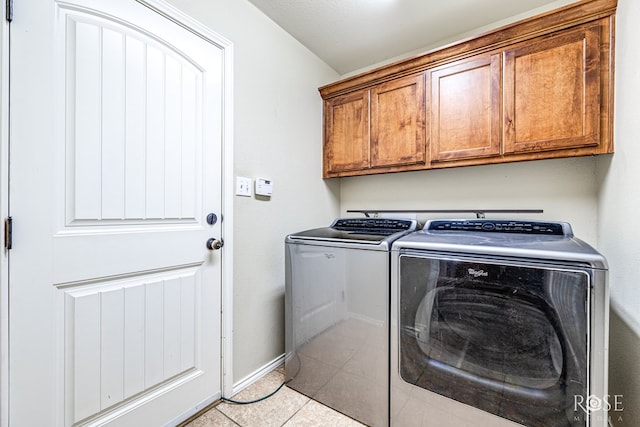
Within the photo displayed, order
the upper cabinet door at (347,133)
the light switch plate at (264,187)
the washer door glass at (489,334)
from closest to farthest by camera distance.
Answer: the washer door glass at (489,334) < the light switch plate at (264,187) < the upper cabinet door at (347,133)

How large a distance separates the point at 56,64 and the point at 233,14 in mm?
955

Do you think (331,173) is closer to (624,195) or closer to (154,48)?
(154,48)

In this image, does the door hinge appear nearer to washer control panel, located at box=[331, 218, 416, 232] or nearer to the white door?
the white door

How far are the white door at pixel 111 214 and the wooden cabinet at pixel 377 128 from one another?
Result: 0.99 meters

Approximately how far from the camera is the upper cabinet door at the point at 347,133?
6.64 ft

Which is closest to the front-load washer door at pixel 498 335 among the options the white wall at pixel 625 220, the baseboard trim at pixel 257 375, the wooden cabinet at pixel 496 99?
the white wall at pixel 625 220

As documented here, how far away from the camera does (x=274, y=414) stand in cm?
139

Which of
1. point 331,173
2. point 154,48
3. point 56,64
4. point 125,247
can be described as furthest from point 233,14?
point 125,247

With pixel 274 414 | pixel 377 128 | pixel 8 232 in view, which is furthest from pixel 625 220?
pixel 8 232

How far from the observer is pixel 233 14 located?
154cm

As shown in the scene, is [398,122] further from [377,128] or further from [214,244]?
[214,244]

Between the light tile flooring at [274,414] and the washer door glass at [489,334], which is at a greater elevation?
the washer door glass at [489,334]

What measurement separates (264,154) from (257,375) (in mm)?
1403

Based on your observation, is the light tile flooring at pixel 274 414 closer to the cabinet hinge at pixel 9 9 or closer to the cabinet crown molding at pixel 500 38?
the cabinet hinge at pixel 9 9
